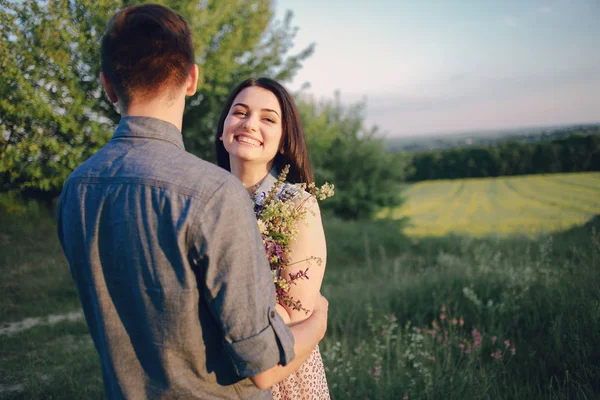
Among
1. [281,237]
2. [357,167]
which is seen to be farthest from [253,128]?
[357,167]

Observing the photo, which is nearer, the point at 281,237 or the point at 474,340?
the point at 281,237

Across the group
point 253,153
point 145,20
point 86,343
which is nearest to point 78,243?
point 145,20

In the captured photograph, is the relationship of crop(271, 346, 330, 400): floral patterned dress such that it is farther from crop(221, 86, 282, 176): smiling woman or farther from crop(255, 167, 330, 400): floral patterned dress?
crop(221, 86, 282, 176): smiling woman

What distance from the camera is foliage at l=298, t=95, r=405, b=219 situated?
22594 millimetres

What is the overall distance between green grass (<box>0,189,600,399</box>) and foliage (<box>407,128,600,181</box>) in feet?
90.2

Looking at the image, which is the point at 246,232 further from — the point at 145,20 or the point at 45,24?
the point at 45,24

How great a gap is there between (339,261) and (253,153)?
10.2 m

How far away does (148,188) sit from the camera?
1.12m

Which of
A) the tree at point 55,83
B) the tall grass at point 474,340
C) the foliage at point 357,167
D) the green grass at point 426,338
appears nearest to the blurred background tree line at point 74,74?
the tree at point 55,83

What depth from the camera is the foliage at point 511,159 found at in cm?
3266

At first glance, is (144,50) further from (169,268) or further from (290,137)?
(290,137)

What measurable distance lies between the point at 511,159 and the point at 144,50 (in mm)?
49546

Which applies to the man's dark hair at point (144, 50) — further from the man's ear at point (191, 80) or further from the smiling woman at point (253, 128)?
the smiling woman at point (253, 128)

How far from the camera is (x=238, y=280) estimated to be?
112 cm
